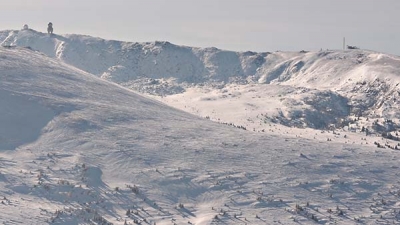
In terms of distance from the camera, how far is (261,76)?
68500 mm

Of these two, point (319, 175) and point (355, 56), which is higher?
point (355, 56)

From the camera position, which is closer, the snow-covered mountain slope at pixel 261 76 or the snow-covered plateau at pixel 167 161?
the snow-covered plateau at pixel 167 161

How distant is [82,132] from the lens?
2794 cm

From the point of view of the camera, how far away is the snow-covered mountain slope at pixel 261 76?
1871 inches

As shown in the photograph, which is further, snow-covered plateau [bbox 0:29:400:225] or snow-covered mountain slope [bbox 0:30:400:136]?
snow-covered mountain slope [bbox 0:30:400:136]

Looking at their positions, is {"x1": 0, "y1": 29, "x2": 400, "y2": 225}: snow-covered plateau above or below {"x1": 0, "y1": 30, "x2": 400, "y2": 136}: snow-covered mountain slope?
below

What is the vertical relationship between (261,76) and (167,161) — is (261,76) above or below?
above

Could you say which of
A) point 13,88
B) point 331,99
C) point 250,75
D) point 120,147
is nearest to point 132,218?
point 120,147

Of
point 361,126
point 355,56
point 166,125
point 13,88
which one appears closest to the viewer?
point 166,125

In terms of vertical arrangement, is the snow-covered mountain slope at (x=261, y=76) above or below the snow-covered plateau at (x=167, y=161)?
above

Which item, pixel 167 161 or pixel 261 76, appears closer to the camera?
pixel 167 161

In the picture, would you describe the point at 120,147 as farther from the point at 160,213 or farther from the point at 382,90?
the point at 382,90

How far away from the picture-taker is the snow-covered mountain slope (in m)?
47.5

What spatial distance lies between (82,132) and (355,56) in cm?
4429
